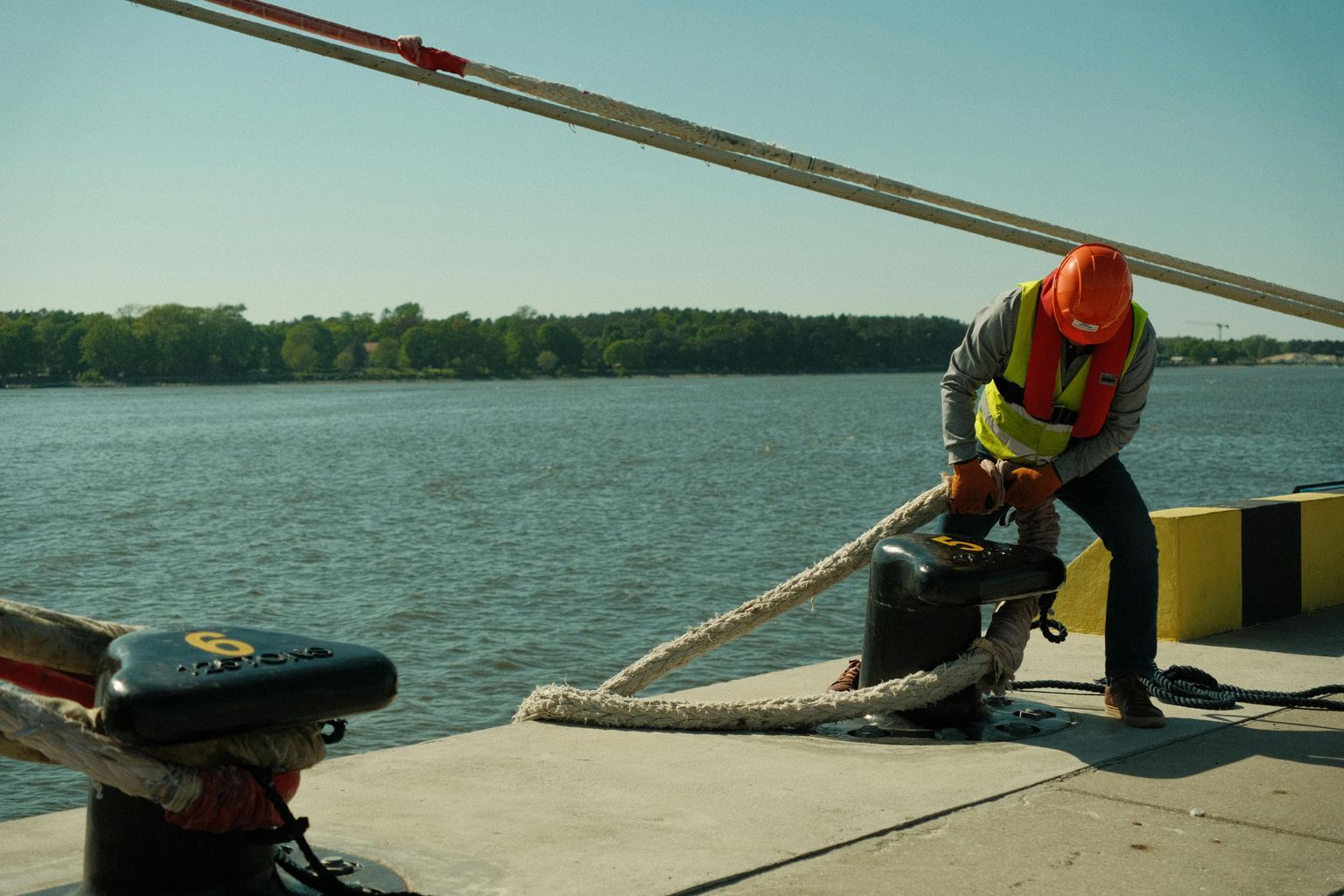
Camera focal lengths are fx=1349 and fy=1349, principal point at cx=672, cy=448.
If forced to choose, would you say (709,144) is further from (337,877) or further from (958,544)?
(337,877)

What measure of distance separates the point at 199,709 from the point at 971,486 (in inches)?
137

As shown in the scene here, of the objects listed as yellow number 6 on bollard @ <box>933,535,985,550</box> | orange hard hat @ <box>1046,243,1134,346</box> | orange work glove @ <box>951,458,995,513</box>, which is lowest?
yellow number 6 on bollard @ <box>933,535,985,550</box>

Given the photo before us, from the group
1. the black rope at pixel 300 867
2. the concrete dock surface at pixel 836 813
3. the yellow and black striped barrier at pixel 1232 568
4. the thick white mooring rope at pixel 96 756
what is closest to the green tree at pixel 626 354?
Result: the yellow and black striped barrier at pixel 1232 568

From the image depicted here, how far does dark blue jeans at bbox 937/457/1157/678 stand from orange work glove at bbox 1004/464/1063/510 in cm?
12

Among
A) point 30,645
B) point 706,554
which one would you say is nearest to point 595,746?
point 30,645

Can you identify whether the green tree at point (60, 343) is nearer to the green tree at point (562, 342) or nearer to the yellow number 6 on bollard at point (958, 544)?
the green tree at point (562, 342)

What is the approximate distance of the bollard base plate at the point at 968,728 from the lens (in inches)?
198

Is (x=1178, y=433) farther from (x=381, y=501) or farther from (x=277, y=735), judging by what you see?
(x=277, y=735)

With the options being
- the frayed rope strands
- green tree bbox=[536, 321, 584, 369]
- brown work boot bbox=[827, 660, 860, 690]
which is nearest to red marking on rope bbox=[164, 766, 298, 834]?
the frayed rope strands

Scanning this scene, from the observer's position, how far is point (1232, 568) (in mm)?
6941

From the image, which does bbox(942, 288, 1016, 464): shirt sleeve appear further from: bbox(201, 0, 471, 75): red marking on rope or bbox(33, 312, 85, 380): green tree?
bbox(33, 312, 85, 380): green tree

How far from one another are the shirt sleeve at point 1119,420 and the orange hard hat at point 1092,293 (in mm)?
291

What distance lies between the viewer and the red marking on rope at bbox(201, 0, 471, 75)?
14.7 ft

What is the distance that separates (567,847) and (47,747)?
1445 mm
